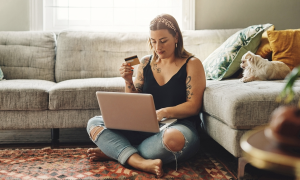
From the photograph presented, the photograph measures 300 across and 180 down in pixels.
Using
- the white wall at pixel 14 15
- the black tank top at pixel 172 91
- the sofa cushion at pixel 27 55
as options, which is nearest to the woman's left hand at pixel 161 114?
the black tank top at pixel 172 91

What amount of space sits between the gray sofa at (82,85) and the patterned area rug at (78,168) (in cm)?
19

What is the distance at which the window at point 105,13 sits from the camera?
10.5 ft

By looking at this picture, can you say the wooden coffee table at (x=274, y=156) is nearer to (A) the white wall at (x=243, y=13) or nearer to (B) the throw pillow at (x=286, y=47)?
(B) the throw pillow at (x=286, y=47)

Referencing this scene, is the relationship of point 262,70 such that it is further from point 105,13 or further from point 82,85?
point 105,13

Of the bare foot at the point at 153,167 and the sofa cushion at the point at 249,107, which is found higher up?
the sofa cushion at the point at 249,107

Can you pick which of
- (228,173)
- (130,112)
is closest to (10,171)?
(130,112)

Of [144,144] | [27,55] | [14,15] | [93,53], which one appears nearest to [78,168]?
[144,144]

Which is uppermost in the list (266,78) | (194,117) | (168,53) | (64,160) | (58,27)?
(58,27)

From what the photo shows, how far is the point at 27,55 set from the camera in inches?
104

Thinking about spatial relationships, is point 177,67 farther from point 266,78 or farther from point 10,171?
point 10,171

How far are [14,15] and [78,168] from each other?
2.16 m

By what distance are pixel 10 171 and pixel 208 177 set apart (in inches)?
41.9

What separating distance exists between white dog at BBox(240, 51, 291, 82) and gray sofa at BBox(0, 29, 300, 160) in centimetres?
12

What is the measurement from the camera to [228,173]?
1.59 meters
